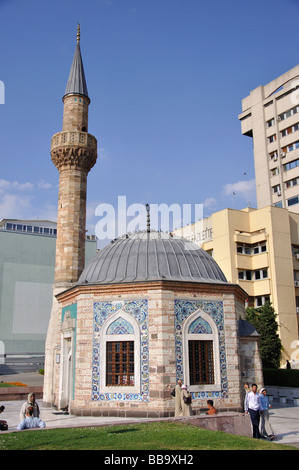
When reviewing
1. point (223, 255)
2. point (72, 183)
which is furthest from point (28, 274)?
point (72, 183)

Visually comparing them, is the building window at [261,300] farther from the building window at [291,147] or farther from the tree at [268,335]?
the building window at [291,147]

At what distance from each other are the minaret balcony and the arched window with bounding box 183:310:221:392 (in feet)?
35.6

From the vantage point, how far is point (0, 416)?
586 inches

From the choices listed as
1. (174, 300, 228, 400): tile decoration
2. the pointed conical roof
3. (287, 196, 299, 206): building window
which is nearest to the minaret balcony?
the pointed conical roof

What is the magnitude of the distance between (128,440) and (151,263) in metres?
8.20

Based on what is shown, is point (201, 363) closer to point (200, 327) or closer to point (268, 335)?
point (200, 327)

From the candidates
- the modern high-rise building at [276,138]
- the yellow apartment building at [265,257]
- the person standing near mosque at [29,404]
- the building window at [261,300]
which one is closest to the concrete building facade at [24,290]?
the yellow apartment building at [265,257]

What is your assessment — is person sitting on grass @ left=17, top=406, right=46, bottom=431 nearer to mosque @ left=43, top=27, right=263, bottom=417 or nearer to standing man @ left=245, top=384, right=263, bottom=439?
standing man @ left=245, top=384, right=263, bottom=439

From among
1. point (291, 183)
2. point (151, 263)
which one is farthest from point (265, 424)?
point (291, 183)

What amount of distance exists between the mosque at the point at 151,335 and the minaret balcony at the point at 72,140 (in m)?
6.59

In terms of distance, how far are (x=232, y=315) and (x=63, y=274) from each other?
8.08 m

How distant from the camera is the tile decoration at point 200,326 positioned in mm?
14023

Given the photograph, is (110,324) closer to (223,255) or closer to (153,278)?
(153,278)

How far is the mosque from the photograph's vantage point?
13.8 meters
